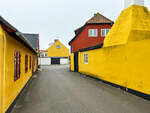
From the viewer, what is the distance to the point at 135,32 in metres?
6.02

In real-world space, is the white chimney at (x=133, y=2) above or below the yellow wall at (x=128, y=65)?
above

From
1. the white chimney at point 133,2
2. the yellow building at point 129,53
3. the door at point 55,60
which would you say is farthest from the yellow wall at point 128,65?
the door at point 55,60

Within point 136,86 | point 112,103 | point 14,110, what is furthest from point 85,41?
point 14,110

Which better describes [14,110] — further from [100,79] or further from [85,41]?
[85,41]

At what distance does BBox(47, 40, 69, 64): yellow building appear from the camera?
1355 inches

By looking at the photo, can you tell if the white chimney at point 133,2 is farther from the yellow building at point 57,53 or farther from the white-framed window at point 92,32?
the yellow building at point 57,53

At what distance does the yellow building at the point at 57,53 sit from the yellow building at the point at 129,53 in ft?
88.4

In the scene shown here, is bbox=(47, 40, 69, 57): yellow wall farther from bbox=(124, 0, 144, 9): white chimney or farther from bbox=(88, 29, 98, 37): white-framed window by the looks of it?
bbox=(124, 0, 144, 9): white chimney

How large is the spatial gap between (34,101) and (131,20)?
7.29 metres

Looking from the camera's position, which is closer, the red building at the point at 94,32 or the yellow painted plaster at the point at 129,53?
the yellow painted plaster at the point at 129,53

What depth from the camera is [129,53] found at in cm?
565

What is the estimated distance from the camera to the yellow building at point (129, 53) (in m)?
4.96

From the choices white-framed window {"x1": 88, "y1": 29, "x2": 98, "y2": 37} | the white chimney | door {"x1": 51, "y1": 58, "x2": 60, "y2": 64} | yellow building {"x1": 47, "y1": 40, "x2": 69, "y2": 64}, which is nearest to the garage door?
door {"x1": 51, "y1": 58, "x2": 60, "y2": 64}

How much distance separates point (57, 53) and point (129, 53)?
3263 cm
